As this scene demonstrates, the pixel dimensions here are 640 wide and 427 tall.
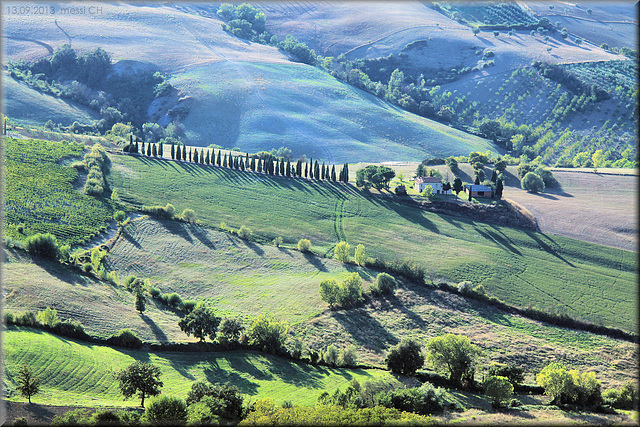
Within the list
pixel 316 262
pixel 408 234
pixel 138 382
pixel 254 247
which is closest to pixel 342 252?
pixel 316 262

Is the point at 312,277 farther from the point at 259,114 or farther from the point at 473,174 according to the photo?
the point at 259,114

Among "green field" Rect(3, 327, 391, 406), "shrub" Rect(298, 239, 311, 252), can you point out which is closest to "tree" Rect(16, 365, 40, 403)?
"green field" Rect(3, 327, 391, 406)

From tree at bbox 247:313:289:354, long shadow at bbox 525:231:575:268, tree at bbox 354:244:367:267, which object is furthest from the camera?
long shadow at bbox 525:231:575:268

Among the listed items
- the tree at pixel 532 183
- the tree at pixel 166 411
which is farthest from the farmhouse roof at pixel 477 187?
the tree at pixel 166 411

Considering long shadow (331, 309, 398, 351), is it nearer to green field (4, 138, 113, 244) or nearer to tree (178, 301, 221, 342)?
tree (178, 301, 221, 342)

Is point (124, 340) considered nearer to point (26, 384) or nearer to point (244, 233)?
point (26, 384)

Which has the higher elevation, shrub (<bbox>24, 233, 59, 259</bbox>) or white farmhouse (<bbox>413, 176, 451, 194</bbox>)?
white farmhouse (<bbox>413, 176, 451, 194</bbox>)

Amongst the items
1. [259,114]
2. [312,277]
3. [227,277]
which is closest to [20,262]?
[227,277]

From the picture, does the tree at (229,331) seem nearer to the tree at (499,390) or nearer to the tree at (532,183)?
the tree at (499,390)
